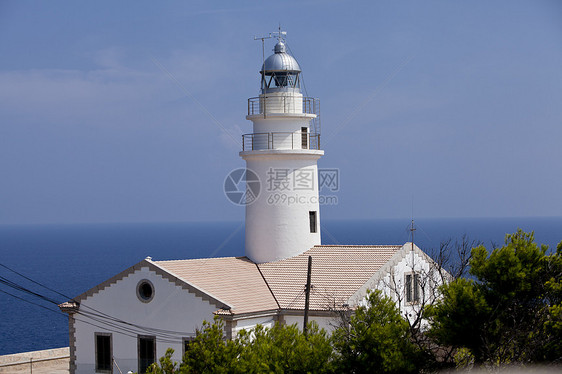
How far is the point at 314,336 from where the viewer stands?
2042 cm

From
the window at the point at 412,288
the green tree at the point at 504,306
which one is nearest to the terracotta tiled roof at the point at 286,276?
the window at the point at 412,288

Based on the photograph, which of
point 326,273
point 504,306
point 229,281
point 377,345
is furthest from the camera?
point 326,273

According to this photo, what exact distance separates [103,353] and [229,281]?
5.02 m

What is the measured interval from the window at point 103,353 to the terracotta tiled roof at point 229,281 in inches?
127

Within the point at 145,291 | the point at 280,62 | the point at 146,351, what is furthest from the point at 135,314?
the point at 280,62

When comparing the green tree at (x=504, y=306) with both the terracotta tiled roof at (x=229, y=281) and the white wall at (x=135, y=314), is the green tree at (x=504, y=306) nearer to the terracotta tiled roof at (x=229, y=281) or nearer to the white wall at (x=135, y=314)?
the terracotta tiled roof at (x=229, y=281)

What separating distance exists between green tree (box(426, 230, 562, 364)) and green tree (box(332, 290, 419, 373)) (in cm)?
106

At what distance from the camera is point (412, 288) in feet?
98.5

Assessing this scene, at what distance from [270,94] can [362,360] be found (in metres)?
15.2

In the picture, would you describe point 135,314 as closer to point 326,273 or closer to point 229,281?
point 229,281

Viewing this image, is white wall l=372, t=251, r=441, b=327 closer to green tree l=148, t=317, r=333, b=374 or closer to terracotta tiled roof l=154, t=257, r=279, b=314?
terracotta tiled roof l=154, t=257, r=279, b=314

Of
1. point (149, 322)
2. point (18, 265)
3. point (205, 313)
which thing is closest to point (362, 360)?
point (205, 313)

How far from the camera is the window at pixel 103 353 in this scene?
2778cm

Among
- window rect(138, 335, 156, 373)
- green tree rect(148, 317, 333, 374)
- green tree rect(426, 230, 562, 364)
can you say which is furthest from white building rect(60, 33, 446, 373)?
green tree rect(148, 317, 333, 374)
